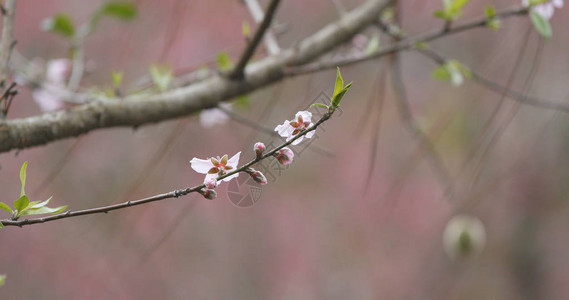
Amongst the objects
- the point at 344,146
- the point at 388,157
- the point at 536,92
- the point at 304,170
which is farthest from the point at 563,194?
the point at 304,170

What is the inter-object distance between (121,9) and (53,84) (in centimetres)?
17

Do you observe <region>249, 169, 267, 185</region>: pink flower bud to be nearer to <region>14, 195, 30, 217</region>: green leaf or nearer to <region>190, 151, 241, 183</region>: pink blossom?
<region>190, 151, 241, 183</region>: pink blossom

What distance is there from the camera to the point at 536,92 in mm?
2371

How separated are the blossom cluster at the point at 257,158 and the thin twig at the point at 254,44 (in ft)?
0.84

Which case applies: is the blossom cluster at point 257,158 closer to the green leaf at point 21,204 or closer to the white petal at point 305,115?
the white petal at point 305,115

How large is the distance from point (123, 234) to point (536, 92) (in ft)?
6.08

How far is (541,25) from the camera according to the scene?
1.99ft

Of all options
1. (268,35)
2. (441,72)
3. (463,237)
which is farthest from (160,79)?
(463,237)

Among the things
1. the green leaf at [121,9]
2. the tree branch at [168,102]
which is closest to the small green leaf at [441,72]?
the tree branch at [168,102]

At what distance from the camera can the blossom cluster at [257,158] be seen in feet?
1.04

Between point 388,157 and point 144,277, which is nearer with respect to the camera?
point 144,277

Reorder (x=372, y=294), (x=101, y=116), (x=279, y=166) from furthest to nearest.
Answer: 1. (x=372, y=294)
2. (x=101, y=116)
3. (x=279, y=166)

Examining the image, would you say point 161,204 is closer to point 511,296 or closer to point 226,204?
point 226,204

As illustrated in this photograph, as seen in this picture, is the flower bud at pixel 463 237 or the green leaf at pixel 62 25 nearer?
the green leaf at pixel 62 25
